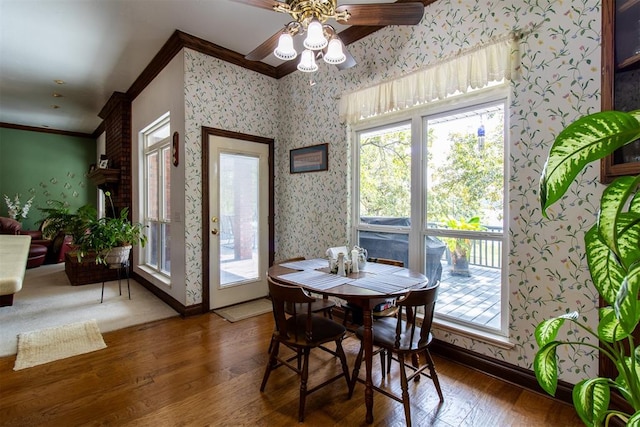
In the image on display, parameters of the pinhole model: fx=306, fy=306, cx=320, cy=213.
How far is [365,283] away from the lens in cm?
194

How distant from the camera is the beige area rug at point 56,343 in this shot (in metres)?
2.37

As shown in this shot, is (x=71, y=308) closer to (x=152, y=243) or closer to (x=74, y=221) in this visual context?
(x=74, y=221)

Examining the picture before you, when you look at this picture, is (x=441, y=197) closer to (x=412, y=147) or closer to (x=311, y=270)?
(x=412, y=147)

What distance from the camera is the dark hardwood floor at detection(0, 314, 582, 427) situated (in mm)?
1722

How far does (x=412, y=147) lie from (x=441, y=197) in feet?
1.68

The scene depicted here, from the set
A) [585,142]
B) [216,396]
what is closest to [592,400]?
[585,142]

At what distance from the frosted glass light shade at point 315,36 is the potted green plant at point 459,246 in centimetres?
165

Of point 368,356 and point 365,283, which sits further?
point 365,283

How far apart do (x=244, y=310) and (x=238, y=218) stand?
3.52 ft

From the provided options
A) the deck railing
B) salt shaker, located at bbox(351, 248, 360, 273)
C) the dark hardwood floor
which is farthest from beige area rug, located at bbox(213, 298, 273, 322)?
the deck railing

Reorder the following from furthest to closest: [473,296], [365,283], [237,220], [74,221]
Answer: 1. [74,221]
2. [237,220]
3. [473,296]
4. [365,283]

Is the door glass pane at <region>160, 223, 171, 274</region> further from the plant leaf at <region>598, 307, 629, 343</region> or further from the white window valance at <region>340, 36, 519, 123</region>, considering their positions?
the plant leaf at <region>598, 307, 629, 343</region>

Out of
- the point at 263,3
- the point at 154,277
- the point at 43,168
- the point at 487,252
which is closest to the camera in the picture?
the point at 263,3

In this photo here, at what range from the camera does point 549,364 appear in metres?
0.95
